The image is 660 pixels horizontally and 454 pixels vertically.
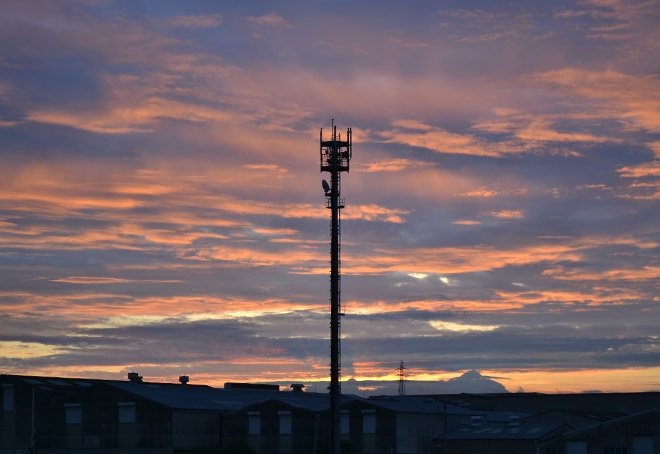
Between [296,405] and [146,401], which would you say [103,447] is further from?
[296,405]

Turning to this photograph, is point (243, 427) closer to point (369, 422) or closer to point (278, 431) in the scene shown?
point (278, 431)

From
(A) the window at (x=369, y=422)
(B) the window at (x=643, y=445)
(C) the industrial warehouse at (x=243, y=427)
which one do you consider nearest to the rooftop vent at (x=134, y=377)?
(C) the industrial warehouse at (x=243, y=427)

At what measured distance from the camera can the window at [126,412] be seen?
334 ft

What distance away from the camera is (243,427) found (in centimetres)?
10725

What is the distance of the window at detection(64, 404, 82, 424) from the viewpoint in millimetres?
105625

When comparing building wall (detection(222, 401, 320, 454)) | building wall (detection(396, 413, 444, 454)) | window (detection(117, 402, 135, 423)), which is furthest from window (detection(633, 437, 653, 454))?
window (detection(117, 402, 135, 423))

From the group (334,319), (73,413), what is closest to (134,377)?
(73,413)

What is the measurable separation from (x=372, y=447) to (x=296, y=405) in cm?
1113

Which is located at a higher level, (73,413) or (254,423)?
(73,413)

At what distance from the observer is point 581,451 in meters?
96.3

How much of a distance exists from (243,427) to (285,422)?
5.05m

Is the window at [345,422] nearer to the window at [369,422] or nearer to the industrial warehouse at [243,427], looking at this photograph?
the industrial warehouse at [243,427]

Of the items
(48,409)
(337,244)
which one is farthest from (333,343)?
(48,409)

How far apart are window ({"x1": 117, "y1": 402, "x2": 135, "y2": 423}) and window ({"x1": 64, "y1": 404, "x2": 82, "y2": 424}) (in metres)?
6.25
